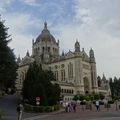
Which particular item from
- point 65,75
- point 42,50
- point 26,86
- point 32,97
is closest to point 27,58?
point 42,50

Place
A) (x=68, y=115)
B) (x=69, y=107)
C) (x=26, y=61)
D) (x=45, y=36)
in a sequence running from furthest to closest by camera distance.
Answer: (x=45, y=36) < (x=26, y=61) < (x=69, y=107) < (x=68, y=115)

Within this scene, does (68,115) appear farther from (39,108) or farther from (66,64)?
(66,64)

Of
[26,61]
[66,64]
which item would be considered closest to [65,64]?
[66,64]

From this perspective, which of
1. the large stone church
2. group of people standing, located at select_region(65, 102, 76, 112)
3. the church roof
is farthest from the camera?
the church roof

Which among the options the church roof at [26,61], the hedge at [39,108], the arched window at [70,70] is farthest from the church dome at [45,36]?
the hedge at [39,108]

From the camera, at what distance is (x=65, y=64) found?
121312 mm

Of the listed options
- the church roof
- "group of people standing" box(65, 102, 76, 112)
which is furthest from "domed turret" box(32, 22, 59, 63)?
"group of people standing" box(65, 102, 76, 112)

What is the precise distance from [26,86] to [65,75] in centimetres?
6484

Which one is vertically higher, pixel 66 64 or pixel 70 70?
pixel 66 64

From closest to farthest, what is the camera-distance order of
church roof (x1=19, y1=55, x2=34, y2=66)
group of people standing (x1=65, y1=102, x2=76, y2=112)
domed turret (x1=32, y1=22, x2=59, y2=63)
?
group of people standing (x1=65, y1=102, x2=76, y2=112), church roof (x1=19, y1=55, x2=34, y2=66), domed turret (x1=32, y1=22, x2=59, y2=63)

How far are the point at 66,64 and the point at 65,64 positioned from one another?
499mm

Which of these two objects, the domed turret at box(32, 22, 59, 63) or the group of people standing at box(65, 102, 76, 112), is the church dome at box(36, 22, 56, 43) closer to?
the domed turret at box(32, 22, 59, 63)

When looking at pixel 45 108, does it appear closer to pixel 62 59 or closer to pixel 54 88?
pixel 54 88

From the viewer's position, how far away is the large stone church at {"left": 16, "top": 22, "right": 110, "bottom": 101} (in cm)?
11712
